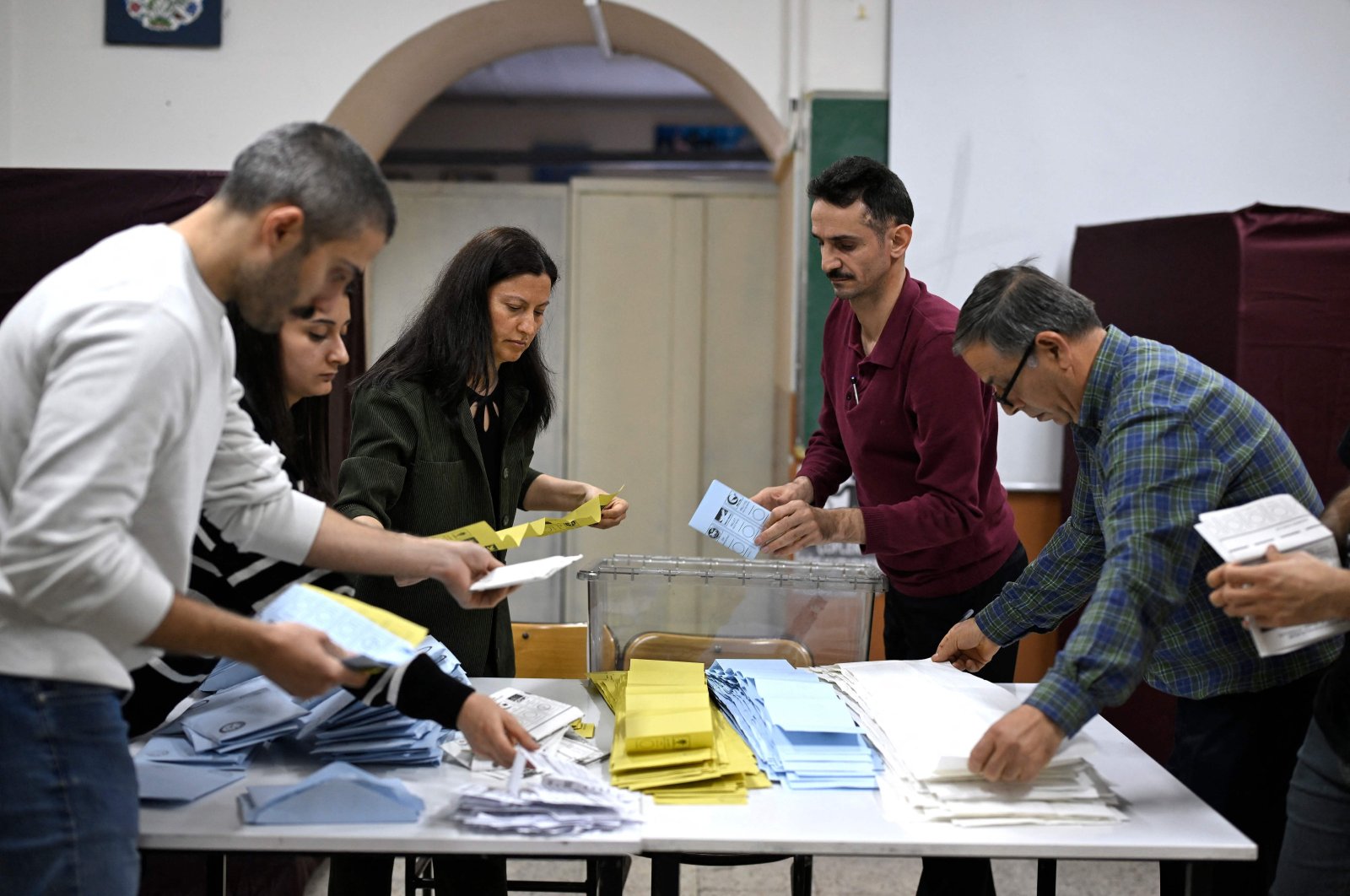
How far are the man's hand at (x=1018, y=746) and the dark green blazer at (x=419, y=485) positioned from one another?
1069 millimetres

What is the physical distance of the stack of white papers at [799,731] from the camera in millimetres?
1681

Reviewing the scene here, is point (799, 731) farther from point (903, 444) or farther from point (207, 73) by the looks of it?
point (207, 73)

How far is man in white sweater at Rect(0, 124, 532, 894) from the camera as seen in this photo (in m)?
1.17

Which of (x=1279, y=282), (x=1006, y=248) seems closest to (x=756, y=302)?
(x=1006, y=248)

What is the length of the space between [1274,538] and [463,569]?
1.18 metres

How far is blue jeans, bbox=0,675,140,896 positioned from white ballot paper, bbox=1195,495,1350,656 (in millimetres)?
1427

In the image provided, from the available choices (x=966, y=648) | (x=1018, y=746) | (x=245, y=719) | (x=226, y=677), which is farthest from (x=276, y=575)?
(x=966, y=648)

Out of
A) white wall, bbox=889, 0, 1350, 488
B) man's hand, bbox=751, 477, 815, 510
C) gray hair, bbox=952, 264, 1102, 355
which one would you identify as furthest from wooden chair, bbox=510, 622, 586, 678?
white wall, bbox=889, 0, 1350, 488

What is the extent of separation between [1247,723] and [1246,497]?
0.34 meters

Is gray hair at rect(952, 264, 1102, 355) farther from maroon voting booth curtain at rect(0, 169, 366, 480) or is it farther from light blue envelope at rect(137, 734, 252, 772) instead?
maroon voting booth curtain at rect(0, 169, 366, 480)

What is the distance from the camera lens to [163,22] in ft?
13.4

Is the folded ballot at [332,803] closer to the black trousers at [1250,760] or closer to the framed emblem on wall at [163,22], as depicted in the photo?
the black trousers at [1250,760]

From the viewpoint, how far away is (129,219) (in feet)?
10.5

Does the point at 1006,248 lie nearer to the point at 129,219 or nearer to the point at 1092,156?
the point at 1092,156
